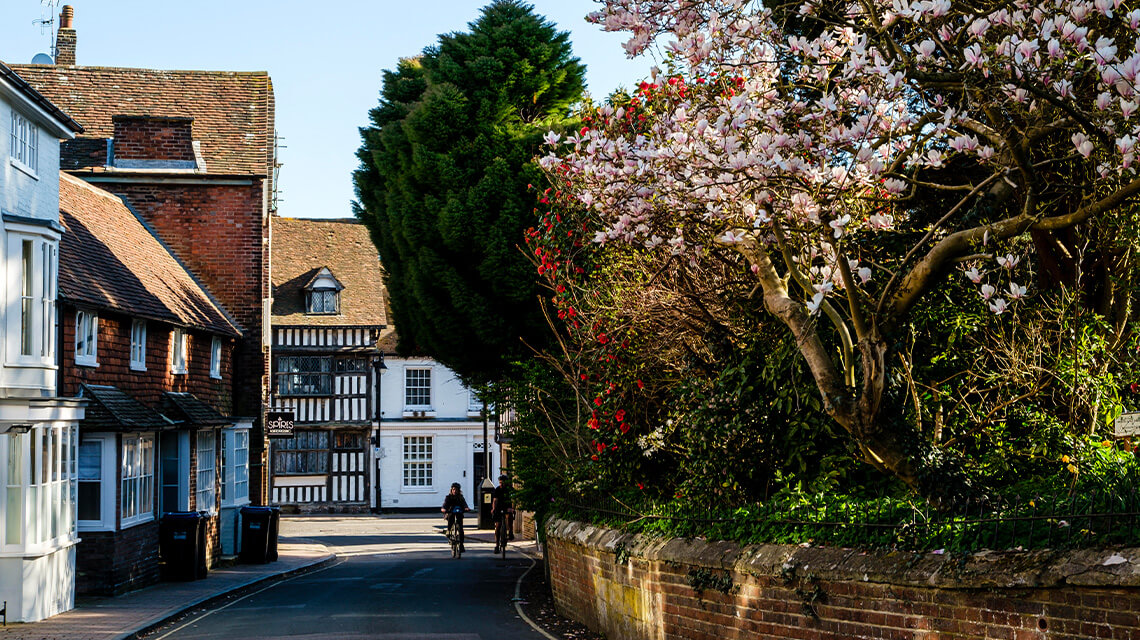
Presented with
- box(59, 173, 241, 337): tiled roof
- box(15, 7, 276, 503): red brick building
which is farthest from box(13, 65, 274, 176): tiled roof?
box(59, 173, 241, 337): tiled roof

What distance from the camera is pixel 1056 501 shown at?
291 inches

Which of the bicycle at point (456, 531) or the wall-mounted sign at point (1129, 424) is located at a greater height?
the wall-mounted sign at point (1129, 424)

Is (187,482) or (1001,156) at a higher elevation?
(1001,156)

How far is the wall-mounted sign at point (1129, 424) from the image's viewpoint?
731 cm

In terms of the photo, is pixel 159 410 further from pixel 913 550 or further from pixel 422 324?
pixel 913 550

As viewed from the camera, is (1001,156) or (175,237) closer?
(1001,156)

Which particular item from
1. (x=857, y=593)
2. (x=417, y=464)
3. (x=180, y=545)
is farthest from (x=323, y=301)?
(x=857, y=593)

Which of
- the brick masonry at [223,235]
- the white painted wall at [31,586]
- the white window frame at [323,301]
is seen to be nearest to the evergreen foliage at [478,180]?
the brick masonry at [223,235]

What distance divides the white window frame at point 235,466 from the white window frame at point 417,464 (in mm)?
20496

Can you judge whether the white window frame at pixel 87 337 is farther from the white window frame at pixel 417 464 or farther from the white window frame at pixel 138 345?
the white window frame at pixel 417 464

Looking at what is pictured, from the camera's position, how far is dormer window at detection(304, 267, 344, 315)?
4703 centimetres

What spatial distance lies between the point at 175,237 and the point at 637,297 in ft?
62.0

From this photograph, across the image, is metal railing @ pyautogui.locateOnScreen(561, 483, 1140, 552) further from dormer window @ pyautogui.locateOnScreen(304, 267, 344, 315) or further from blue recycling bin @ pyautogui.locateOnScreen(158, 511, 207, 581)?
dormer window @ pyautogui.locateOnScreen(304, 267, 344, 315)

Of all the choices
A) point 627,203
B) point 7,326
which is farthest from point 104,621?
point 627,203
